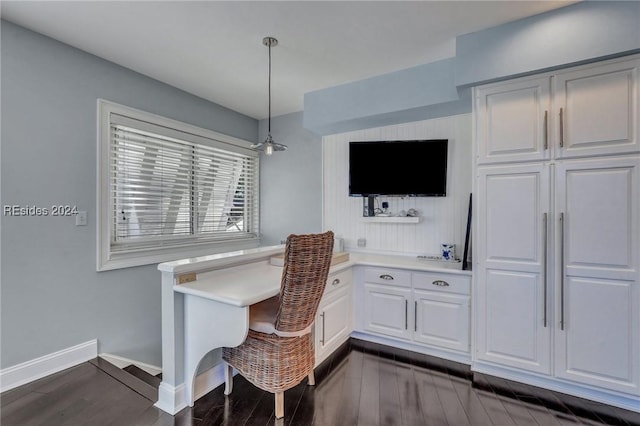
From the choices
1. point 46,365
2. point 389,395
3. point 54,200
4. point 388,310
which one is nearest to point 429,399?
point 389,395

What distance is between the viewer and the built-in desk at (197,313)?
5.66 ft

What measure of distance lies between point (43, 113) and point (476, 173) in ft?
11.5

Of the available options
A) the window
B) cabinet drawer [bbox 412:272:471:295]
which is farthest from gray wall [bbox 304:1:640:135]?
cabinet drawer [bbox 412:272:471:295]

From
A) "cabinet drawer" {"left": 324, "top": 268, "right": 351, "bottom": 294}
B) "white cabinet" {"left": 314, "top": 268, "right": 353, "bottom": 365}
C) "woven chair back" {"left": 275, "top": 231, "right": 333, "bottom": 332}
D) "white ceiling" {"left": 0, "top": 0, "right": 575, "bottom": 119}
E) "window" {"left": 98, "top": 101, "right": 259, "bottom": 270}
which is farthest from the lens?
"window" {"left": 98, "top": 101, "right": 259, "bottom": 270}

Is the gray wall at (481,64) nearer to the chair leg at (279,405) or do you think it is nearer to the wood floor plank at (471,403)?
the wood floor plank at (471,403)

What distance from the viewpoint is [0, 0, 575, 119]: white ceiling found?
2.00m

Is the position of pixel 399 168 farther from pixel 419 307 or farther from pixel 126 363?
pixel 126 363

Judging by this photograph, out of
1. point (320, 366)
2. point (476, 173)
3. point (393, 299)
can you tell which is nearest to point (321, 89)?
point (476, 173)

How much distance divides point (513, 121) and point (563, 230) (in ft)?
2.91

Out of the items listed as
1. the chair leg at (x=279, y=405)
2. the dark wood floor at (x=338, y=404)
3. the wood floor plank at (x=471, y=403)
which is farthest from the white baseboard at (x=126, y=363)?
the wood floor plank at (x=471, y=403)

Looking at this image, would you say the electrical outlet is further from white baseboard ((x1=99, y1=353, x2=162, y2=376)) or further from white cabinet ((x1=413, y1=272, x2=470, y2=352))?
white cabinet ((x1=413, y1=272, x2=470, y2=352))

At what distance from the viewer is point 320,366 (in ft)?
8.23

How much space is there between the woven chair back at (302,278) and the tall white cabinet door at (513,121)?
1.55 m

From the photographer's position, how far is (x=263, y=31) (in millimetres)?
2264
